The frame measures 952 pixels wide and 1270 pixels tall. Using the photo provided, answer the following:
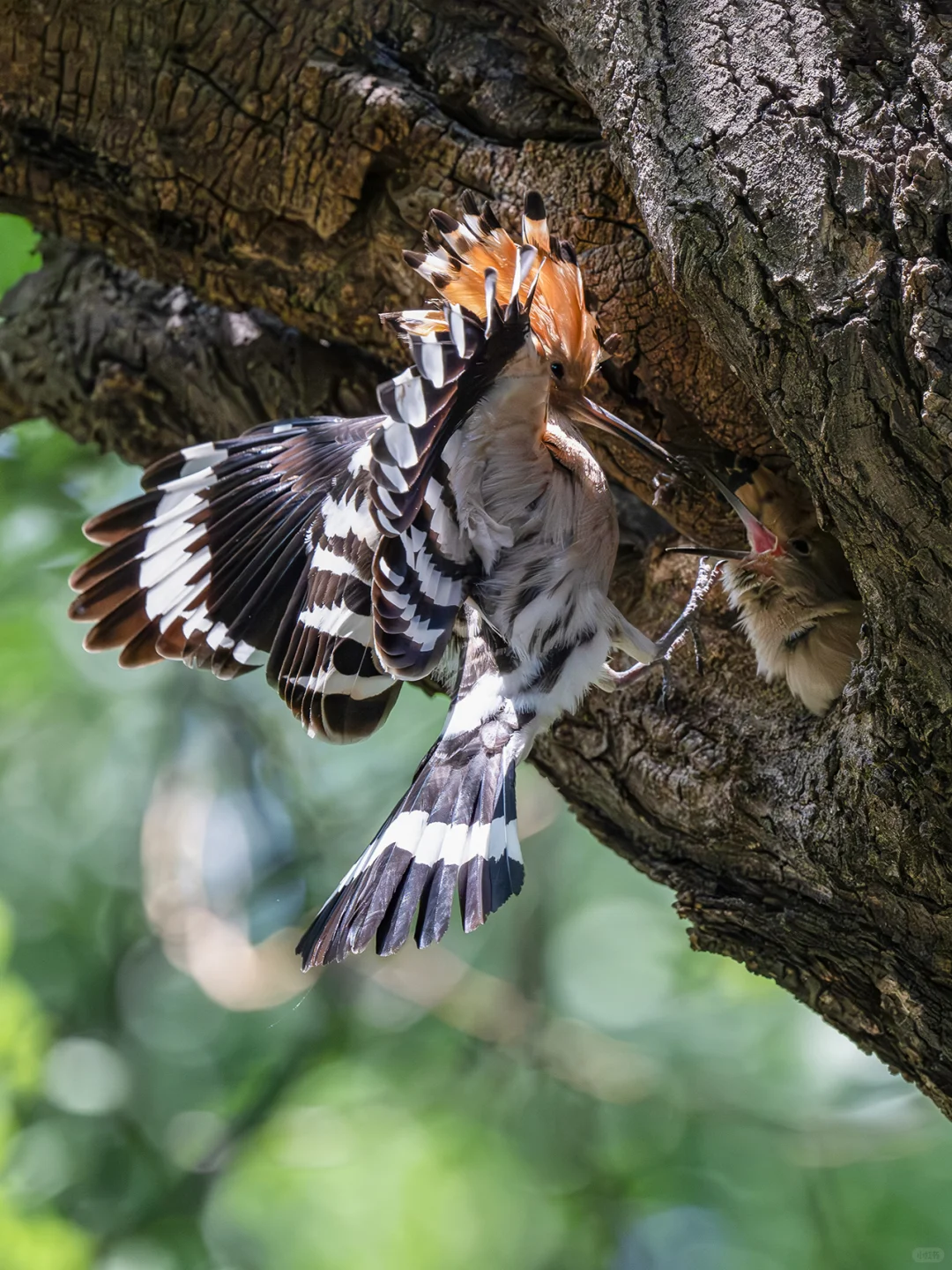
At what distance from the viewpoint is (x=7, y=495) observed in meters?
3.36

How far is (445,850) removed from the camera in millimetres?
1559

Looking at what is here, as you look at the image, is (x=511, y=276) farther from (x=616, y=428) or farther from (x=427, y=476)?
(x=427, y=476)

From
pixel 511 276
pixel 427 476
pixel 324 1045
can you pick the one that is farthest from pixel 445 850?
pixel 324 1045

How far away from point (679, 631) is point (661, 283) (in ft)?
1.82

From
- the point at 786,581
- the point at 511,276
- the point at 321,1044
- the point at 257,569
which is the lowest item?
the point at 321,1044

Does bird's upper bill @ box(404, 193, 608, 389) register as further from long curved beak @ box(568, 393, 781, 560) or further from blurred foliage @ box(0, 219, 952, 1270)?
blurred foliage @ box(0, 219, 952, 1270)

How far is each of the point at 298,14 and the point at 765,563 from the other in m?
1.19

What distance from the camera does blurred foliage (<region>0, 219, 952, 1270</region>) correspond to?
9.79 feet

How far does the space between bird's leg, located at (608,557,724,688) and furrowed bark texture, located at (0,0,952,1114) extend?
0.13ft

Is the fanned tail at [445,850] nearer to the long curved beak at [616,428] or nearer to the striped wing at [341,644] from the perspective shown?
the striped wing at [341,644]

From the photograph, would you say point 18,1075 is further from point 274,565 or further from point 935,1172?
point 935,1172

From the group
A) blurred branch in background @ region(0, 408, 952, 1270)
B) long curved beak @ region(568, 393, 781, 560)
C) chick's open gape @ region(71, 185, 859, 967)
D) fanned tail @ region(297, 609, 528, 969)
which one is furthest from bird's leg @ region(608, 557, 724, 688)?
blurred branch in background @ region(0, 408, 952, 1270)

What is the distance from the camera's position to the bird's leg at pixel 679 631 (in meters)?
1.85

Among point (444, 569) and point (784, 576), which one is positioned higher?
point (784, 576)
